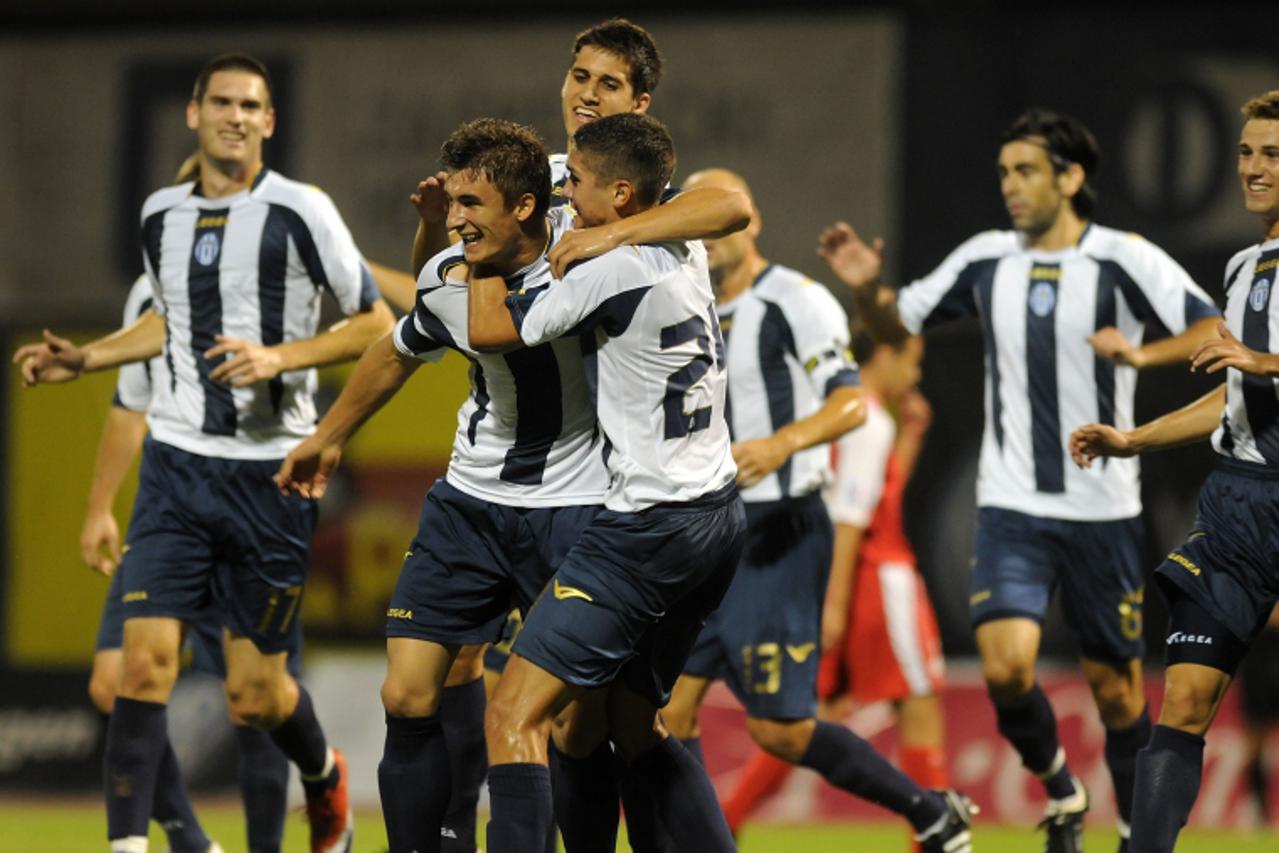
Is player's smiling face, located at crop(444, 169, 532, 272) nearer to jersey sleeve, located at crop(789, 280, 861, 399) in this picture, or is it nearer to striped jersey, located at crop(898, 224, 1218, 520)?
jersey sleeve, located at crop(789, 280, 861, 399)

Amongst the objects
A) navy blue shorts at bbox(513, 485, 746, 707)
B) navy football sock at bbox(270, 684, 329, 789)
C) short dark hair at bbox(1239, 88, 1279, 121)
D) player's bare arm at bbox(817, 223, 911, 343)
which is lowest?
navy football sock at bbox(270, 684, 329, 789)

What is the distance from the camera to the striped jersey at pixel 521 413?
4801mm

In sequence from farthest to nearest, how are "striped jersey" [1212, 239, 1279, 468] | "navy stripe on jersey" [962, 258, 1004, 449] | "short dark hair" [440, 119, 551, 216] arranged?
"navy stripe on jersey" [962, 258, 1004, 449], "striped jersey" [1212, 239, 1279, 468], "short dark hair" [440, 119, 551, 216]

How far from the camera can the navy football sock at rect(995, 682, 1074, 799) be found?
6.35m

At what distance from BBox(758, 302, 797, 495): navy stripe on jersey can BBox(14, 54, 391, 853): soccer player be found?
1.24 meters

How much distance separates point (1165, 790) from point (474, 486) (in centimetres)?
194

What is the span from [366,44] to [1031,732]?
281 inches

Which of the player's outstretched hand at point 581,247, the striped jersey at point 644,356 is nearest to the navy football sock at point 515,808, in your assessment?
the striped jersey at point 644,356

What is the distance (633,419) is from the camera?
4.54 meters

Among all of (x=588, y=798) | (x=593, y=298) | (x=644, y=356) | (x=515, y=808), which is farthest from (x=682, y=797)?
(x=593, y=298)

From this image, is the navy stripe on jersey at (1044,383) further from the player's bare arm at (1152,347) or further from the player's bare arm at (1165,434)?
the player's bare arm at (1165,434)

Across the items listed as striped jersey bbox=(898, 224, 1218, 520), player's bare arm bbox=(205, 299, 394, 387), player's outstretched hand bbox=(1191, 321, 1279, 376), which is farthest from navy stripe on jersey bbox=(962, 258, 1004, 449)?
player's bare arm bbox=(205, 299, 394, 387)

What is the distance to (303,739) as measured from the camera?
6.11 meters

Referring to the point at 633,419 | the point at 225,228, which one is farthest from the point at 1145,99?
the point at 633,419
